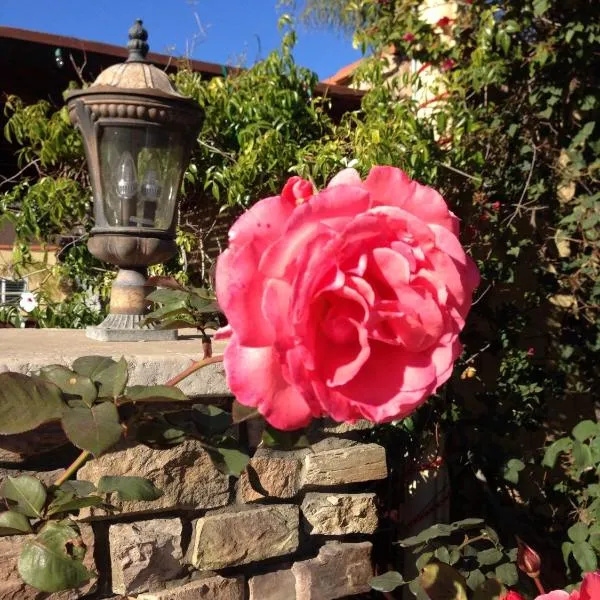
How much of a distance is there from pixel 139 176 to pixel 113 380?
109 cm

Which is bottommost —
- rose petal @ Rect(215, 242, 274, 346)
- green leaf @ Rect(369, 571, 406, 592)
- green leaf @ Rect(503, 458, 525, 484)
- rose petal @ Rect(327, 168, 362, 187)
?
green leaf @ Rect(369, 571, 406, 592)

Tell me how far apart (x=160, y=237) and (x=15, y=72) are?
8.16ft

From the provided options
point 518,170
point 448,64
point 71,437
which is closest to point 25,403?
point 71,437

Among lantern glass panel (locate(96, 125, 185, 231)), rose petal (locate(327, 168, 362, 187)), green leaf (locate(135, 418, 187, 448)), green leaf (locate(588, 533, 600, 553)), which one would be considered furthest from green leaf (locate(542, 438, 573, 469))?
rose petal (locate(327, 168, 362, 187))

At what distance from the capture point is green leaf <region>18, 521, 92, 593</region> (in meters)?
0.73

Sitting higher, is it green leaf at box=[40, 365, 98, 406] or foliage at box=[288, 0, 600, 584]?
foliage at box=[288, 0, 600, 584]

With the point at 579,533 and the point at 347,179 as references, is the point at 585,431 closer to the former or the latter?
the point at 579,533

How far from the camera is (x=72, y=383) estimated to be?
795 millimetres

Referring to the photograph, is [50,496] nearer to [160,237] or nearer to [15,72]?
[160,237]

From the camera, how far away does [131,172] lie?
5.84ft

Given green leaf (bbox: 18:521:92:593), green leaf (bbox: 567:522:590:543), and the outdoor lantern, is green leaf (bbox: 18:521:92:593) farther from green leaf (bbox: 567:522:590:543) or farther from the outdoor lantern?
green leaf (bbox: 567:522:590:543)

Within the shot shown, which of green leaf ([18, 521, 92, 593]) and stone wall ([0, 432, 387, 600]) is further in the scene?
stone wall ([0, 432, 387, 600])

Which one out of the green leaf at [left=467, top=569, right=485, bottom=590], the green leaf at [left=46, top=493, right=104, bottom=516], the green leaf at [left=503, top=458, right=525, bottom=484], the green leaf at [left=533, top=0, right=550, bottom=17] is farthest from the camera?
the green leaf at [left=533, top=0, right=550, bottom=17]

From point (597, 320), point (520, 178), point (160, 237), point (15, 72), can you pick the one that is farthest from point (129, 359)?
point (15, 72)
